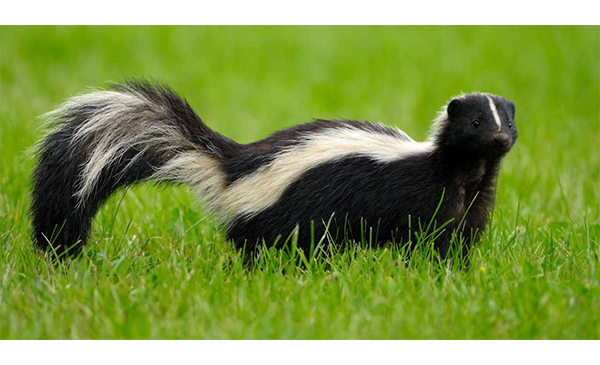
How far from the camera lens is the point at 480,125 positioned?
4.61 metres

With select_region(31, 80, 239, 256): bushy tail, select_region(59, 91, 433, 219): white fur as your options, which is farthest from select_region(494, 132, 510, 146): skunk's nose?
select_region(31, 80, 239, 256): bushy tail

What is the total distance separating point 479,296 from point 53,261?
9.48 ft

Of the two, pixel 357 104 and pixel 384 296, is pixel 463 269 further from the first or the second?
pixel 357 104

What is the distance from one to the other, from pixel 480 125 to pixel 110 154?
8.39 ft

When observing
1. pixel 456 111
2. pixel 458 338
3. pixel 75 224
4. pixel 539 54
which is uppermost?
pixel 539 54

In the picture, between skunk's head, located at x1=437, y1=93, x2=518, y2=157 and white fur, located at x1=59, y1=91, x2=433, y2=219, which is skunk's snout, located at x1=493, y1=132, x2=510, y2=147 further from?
white fur, located at x1=59, y1=91, x2=433, y2=219

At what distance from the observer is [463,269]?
4711 mm

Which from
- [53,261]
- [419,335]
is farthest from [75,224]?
[419,335]

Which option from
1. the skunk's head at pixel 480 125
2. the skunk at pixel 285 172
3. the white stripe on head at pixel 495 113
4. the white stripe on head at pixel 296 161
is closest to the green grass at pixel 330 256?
the skunk at pixel 285 172

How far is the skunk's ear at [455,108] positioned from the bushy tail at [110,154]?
5.19 ft

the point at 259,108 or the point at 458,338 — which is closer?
the point at 458,338

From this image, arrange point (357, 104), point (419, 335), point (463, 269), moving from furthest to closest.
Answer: point (357, 104), point (463, 269), point (419, 335)

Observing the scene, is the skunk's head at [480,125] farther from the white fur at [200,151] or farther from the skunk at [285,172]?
the white fur at [200,151]

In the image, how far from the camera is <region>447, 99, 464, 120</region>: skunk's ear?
470 cm
